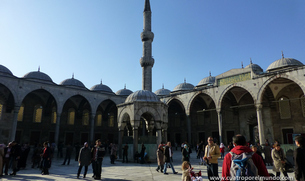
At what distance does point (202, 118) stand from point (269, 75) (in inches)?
387

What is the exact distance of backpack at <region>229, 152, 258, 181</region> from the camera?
7.35 feet

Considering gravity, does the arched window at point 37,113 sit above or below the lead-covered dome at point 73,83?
below

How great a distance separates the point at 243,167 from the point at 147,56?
20.4 meters

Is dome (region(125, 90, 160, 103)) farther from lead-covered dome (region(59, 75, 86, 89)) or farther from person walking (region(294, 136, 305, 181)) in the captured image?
lead-covered dome (region(59, 75, 86, 89))

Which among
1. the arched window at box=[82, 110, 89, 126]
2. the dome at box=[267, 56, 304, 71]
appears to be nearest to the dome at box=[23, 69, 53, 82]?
the arched window at box=[82, 110, 89, 126]

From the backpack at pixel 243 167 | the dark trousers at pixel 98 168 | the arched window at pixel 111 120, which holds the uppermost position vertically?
the arched window at pixel 111 120

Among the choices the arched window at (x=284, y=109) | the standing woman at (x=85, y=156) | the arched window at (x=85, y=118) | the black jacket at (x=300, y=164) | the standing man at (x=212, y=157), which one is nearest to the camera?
the black jacket at (x=300, y=164)

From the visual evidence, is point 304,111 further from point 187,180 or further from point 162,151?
point 187,180

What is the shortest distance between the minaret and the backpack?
61.9ft

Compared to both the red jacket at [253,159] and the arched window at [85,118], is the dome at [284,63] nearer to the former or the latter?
the arched window at [85,118]

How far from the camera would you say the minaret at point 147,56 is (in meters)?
21.8

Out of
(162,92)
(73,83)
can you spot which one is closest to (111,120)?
(73,83)

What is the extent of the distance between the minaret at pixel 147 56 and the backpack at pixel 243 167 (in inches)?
743

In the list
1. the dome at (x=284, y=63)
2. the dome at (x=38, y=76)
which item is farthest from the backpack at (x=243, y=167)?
the dome at (x=38, y=76)
